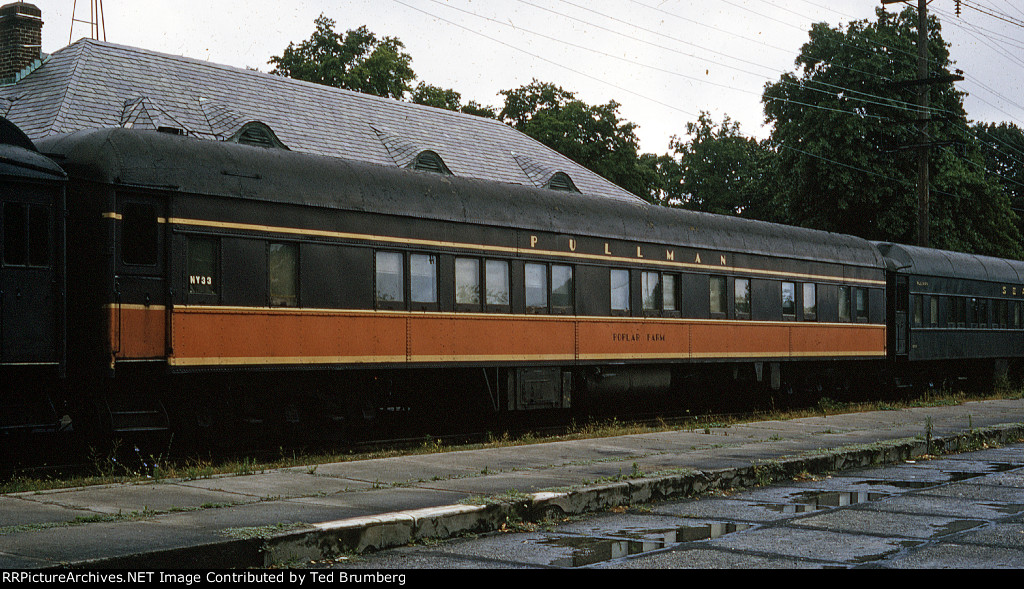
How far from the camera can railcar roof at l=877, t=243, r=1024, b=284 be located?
2512 centimetres

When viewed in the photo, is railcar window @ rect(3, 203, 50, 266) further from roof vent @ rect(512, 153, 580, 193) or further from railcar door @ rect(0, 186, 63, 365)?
roof vent @ rect(512, 153, 580, 193)

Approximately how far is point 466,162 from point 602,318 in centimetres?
1546

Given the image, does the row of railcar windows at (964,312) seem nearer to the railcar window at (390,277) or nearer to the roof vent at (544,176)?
the roof vent at (544,176)

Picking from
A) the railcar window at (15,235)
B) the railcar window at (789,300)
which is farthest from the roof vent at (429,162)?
the railcar window at (15,235)

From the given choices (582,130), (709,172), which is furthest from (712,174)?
(582,130)

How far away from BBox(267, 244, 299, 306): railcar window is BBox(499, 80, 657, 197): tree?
3956cm

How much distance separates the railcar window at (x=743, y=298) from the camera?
1986 centimetres

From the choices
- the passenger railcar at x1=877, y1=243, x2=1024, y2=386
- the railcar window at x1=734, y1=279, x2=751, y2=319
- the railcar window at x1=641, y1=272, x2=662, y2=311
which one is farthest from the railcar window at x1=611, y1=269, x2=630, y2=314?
the passenger railcar at x1=877, y1=243, x2=1024, y2=386

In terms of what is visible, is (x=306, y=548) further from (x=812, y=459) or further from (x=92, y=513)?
(x=812, y=459)

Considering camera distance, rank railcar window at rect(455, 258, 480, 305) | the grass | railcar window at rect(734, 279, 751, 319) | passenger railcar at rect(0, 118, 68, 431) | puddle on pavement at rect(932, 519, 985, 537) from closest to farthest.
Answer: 1. puddle on pavement at rect(932, 519, 985, 537)
2. the grass
3. passenger railcar at rect(0, 118, 68, 431)
4. railcar window at rect(455, 258, 480, 305)
5. railcar window at rect(734, 279, 751, 319)

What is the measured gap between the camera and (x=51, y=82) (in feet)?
81.7

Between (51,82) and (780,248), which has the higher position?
(51,82)

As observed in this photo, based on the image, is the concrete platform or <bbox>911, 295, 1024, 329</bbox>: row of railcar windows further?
<bbox>911, 295, 1024, 329</bbox>: row of railcar windows
